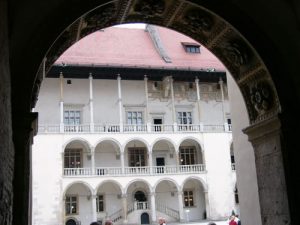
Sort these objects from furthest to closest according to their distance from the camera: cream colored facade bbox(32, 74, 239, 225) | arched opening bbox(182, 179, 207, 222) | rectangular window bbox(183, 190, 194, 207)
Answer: rectangular window bbox(183, 190, 194, 207) → arched opening bbox(182, 179, 207, 222) → cream colored facade bbox(32, 74, 239, 225)

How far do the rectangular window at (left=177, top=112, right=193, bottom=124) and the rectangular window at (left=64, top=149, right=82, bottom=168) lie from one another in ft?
22.0

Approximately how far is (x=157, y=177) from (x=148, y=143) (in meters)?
2.11

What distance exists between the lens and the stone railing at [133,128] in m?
26.5

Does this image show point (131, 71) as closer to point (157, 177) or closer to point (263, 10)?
point (157, 177)

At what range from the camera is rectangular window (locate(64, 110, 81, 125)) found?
89.5ft

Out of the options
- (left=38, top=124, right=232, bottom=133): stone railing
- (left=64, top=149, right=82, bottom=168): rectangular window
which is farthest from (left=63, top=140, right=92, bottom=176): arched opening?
(left=38, top=124, right=232, bottom=133): stone railing

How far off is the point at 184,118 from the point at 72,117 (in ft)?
23.7

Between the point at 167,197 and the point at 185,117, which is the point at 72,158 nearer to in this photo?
the point at 167,197

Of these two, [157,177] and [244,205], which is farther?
[157,177]

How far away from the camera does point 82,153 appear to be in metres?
27.1

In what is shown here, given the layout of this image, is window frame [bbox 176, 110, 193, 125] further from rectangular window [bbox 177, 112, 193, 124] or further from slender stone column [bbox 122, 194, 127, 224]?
slender stone column [bbox 122, 194, 127, 224]

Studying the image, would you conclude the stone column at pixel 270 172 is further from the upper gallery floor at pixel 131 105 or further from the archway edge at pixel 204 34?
the upper gallery floor at pixel 131 105

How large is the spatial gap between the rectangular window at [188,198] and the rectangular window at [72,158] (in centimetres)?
690

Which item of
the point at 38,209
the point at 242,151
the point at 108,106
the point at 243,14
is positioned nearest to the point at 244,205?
the point at 242,151
